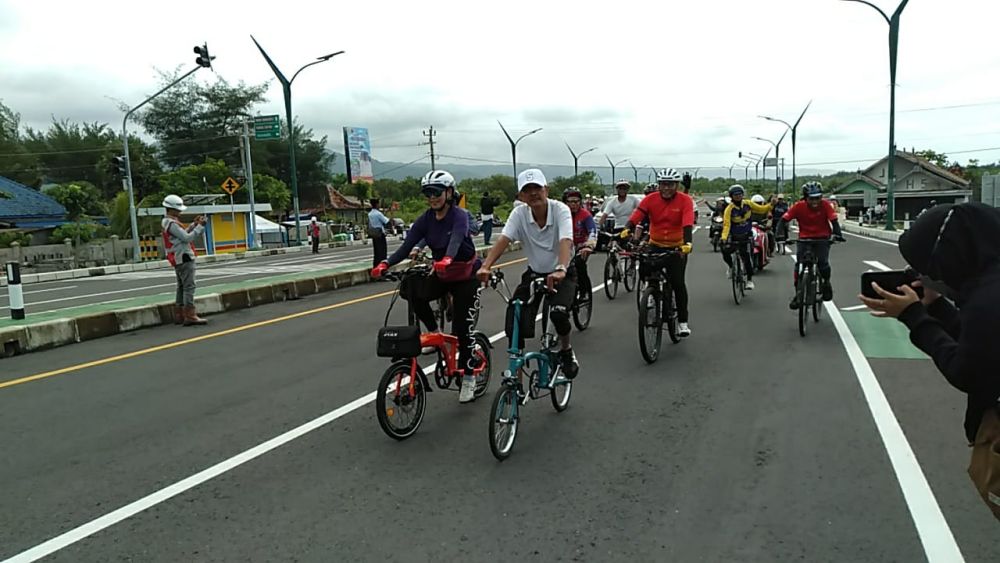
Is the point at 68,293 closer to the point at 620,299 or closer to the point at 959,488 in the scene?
the point at 620,299

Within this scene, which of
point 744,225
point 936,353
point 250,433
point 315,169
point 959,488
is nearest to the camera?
point 936,353

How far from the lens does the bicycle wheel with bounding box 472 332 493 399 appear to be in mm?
5906

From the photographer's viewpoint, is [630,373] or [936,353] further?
[630,373]

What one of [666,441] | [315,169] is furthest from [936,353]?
[315,169]

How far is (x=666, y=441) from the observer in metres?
4.99

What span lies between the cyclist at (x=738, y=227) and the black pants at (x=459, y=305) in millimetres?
6574

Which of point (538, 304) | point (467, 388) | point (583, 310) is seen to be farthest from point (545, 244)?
point (583, 310)

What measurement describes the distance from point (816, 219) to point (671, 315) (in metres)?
2.81

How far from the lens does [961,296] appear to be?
2465 millimetres

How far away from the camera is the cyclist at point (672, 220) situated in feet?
26.6

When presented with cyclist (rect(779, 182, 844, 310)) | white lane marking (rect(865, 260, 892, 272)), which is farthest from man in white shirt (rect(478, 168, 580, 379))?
white lane marking (rect(865, 260, 892, 272))

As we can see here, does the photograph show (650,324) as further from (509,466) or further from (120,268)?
(120,268)

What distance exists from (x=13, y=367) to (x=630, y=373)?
22.7ft

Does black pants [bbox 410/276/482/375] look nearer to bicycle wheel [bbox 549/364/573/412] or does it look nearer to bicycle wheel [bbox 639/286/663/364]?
bicycle wheel [bbox 549/364/573/412]
